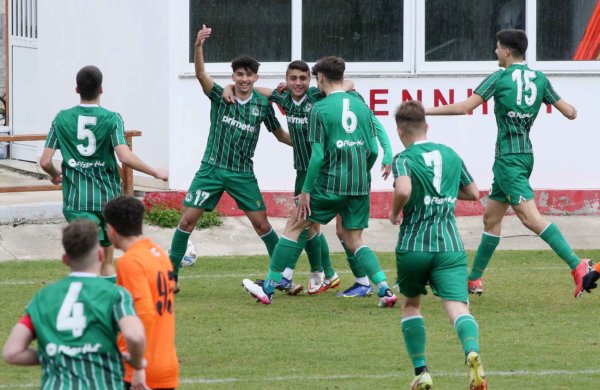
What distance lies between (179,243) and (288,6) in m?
5.18

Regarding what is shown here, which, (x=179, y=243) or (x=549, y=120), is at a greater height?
(x=549, y=120)

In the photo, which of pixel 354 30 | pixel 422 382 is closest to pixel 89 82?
pixel 422 382

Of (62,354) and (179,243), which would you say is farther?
(179,243)

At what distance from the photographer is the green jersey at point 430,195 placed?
25.0 feet

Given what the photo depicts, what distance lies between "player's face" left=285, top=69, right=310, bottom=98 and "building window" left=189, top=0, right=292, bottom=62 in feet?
15.3

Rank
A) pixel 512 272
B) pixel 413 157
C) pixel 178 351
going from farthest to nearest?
pixel 512 272
pixel 178 351
pixel 413 157

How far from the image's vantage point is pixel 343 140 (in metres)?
10.2

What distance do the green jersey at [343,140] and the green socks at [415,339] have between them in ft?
8.45

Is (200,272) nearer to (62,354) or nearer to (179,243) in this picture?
(179,243)

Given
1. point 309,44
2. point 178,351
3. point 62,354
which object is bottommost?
point 178,351

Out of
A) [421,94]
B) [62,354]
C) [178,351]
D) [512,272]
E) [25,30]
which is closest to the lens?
[62,354]

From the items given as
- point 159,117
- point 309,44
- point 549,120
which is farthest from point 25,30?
point 549,120

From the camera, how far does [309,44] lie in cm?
1548

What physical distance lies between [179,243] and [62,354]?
5.73 metres
